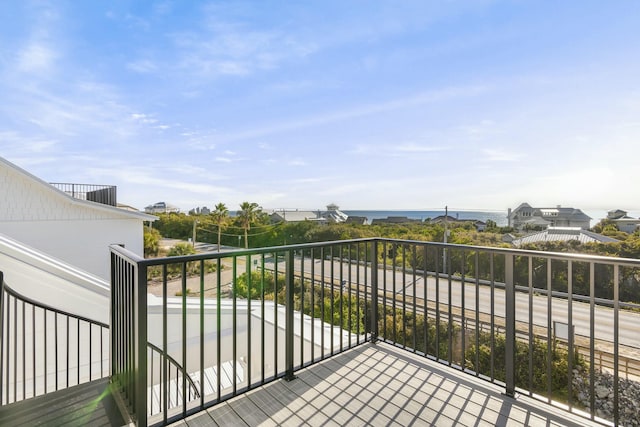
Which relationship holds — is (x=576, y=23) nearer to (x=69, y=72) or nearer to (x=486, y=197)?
A: (x=69, y=72)

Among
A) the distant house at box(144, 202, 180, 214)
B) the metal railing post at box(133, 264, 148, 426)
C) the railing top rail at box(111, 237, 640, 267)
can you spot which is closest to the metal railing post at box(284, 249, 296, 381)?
the railing top rail at box(111, 237, 640, 267)

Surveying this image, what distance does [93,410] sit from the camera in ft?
5.91

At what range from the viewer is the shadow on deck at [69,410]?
1694 millimetres

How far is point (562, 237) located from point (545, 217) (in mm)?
5839

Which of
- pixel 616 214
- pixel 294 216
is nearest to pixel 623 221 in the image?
pixel 616 214

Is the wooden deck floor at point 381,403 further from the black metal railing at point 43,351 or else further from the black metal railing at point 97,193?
the black metal railing at point 97,193

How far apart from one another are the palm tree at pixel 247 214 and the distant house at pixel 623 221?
77.3 feet

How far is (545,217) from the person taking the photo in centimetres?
1891

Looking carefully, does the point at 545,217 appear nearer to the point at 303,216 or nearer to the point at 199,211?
the point at 303,216

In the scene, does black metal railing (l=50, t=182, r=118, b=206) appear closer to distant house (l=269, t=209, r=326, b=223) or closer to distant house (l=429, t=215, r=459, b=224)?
distant house (l=269, t=209, r=326, b=223)

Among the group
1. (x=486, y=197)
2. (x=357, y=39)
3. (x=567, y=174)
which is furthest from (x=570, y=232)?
(x=357, y=39)

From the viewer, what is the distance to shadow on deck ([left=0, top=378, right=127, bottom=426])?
5.56 ft

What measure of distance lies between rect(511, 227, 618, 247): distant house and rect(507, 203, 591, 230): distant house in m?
1.87

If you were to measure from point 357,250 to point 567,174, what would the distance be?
15004 millimetres
